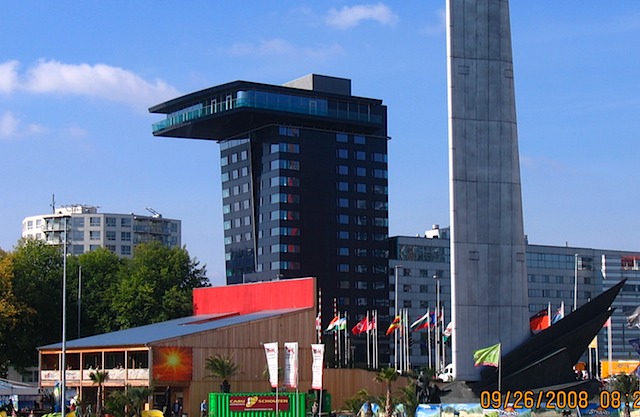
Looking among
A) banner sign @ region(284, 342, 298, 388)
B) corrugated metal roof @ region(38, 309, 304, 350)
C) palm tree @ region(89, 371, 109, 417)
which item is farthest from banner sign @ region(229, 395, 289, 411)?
palm tree @ region(89, 371, 109, 417)

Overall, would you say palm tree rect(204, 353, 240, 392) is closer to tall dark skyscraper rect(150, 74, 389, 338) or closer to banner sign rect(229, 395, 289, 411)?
banner sign rect(229, 395, 289, 411)

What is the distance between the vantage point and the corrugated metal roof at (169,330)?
226 ft

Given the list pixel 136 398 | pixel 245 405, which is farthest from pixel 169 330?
pixel 245 405

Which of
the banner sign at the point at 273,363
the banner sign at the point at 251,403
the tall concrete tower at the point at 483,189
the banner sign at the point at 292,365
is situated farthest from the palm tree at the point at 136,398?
the tall concrete tower at the point at 483,189

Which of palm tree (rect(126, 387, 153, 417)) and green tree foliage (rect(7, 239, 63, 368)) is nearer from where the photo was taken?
palm tree (rect(126, 387, 153, 417))

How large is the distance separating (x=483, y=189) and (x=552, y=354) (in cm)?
937

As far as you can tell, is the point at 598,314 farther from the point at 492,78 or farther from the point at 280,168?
the point at 280,168

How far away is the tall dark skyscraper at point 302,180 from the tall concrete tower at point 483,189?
294ft

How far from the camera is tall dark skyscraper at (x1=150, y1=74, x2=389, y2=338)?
15262cm

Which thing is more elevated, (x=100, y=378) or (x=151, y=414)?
(x=100, y=378)

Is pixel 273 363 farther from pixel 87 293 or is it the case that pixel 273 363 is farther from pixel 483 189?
pixel 87 293

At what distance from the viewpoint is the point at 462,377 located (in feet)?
190

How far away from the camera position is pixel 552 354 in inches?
2244

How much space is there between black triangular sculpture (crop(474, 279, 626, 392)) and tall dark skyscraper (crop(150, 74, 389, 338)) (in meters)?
90.2
